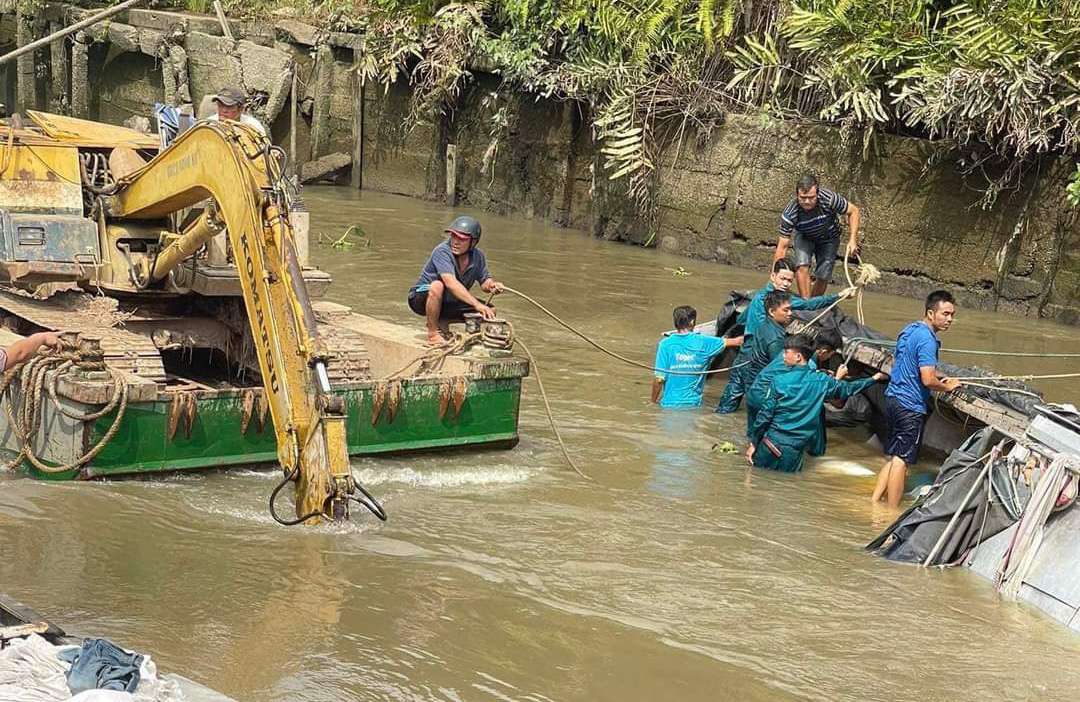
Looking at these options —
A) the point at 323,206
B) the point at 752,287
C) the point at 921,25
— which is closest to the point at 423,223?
the point at 323,206

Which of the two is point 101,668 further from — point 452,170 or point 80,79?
point 80,79

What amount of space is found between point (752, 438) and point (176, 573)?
4.72 metres

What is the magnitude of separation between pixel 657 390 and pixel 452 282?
2588mm

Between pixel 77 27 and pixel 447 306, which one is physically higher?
pixel 77 27

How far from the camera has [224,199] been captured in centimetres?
872

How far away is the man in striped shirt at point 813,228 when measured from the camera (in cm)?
1426

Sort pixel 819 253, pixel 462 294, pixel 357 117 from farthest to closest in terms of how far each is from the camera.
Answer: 1. pixel 357 117
2. pixel 819 253
3. pixel 462 294

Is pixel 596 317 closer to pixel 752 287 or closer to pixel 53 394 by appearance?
pixel 752 287

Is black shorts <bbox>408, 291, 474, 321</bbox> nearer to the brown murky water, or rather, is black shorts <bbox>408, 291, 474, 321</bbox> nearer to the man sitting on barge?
the brown murky water

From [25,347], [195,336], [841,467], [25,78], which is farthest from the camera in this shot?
[25,78]

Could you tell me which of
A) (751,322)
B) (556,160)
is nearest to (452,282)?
(751,322)

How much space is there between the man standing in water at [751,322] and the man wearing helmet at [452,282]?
2.47m

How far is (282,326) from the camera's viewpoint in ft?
27.1

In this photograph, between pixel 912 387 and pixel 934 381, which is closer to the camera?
pixel 934 381
